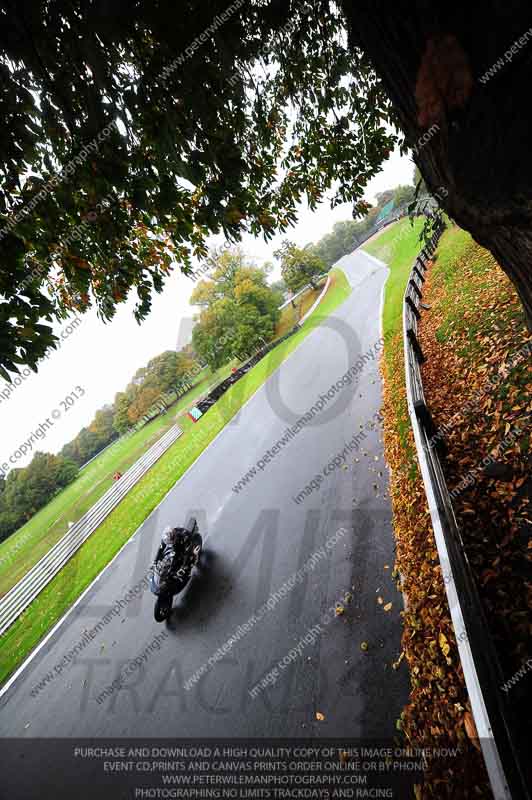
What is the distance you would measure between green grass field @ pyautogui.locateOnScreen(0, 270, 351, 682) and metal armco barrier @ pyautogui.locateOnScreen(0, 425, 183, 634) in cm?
57

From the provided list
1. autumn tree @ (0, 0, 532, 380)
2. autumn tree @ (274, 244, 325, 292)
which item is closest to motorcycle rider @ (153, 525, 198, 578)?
autumn tree @ (0, 0, 532, 380)

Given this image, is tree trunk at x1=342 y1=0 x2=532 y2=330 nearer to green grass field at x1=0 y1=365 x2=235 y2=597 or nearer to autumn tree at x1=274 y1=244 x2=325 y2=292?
green grass field at x1=0 y1=365 x2=235 y2=597

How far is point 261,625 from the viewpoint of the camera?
5.40 metres

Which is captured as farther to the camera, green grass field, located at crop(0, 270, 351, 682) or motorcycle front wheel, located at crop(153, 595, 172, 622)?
green grass field, located at crop(0, 270, 351, 682)

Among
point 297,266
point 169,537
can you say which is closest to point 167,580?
point 169,537

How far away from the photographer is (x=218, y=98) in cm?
322

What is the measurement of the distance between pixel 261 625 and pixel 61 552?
11.9 metres

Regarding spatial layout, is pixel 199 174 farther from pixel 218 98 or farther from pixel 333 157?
pixel 333 157

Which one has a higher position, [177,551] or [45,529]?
[45,529]

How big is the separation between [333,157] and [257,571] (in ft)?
23.0

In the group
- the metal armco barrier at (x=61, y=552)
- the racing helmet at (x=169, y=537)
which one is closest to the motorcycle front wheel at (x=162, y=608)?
the racing helmet at (x=169, y=537)

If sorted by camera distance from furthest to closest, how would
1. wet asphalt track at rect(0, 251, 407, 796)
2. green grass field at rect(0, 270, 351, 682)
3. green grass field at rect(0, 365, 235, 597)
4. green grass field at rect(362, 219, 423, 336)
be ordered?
green grass field at rect(0, 365, 235, 597) < green grass field at rect(362, 219, 423, 336) < green grass field at rect(0, 270, 351, 682) < wet asphalt track at rect(0, 251, 407, 796)

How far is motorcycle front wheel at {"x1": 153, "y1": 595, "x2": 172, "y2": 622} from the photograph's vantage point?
643cm

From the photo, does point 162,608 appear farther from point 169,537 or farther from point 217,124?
point 217,124
